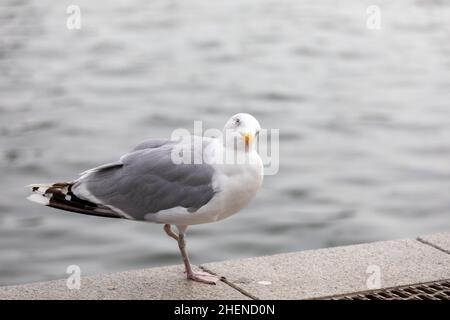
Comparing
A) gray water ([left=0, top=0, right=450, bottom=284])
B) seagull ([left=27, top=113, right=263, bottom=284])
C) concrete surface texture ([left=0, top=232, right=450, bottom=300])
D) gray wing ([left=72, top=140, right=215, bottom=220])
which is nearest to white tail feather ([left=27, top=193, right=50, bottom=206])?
seagull ([left=27, top=113, right=263, bottom=284])

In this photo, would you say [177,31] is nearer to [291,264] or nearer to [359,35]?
[359,35]

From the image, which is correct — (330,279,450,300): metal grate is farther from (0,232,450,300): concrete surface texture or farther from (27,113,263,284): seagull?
(27,113,263,284): seagull

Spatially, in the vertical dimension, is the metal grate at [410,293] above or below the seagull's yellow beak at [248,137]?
below

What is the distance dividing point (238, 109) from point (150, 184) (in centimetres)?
654

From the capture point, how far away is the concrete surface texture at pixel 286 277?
4.14 meters

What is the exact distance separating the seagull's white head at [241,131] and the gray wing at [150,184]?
6.5 inches

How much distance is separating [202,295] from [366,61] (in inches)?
362

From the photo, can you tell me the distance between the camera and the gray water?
7.71 metres

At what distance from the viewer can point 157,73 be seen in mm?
12352

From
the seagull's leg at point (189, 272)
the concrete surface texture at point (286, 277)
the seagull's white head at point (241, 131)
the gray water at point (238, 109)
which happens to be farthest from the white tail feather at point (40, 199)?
the gray water at point (238, 109)

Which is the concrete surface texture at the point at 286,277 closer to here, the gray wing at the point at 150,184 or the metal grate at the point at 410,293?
the metal grate at the point at 410,293

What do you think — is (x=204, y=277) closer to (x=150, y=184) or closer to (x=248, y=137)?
(x=150, y=184)

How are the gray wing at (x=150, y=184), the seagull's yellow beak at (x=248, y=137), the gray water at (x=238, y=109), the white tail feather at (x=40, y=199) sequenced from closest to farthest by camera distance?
1. the seagull's yellow beak at (x=248, y=137)
2. the gray wing at (x=150, y=184)
3. the white tail feather at (x=40, y=199)
4. the gray water at (x=238, y=109)

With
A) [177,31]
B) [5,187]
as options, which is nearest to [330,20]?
[177,31]
